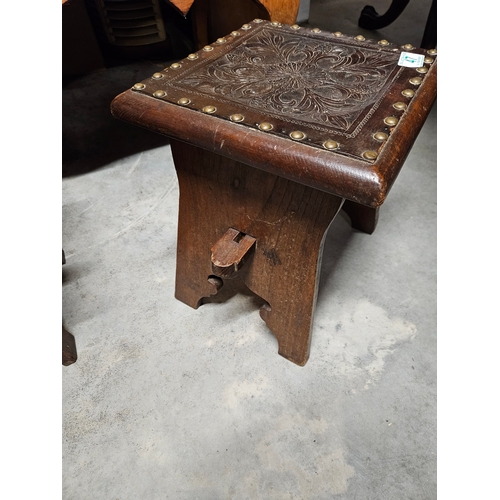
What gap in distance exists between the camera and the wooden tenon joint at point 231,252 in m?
0.79

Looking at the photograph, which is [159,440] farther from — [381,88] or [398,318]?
[381,88]

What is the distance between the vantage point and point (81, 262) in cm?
122

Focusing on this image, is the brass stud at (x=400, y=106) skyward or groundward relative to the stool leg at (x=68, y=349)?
skyward

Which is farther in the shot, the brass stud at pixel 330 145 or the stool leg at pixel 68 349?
the stool leg at pixel 68 349

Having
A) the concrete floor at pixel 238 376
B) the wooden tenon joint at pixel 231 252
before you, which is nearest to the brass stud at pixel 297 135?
the wooden tenon joint at pixel 231 252

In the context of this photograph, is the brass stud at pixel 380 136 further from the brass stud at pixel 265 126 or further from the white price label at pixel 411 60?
the white price label at pixel 411 60

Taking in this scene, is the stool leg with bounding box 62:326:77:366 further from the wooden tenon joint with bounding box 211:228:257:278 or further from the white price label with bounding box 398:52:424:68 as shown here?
the white price label with bounding box 398:52:424:68

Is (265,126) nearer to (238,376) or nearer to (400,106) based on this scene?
(400,106)

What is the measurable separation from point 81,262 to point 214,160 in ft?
2.09

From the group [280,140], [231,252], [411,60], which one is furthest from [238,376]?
[411,60]

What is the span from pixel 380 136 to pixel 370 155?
0.20 feet

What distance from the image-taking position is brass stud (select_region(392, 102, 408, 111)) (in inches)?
28.1

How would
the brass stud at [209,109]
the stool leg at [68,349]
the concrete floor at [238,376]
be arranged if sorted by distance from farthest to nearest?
the stool leg at [68,349] → the concrete floor at [238,376] → the brass stud at [209,109]

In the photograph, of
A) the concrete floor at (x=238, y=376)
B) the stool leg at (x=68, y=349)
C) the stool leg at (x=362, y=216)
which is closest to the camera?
the concrete floor at (x=238, y=376)
